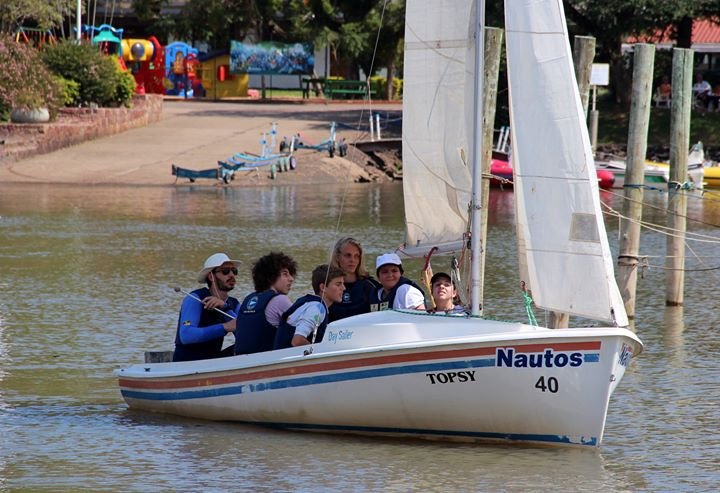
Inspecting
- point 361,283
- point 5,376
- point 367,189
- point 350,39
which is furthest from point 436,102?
point 350,39

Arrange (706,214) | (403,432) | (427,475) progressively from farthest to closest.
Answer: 1. (706,214)
2. (403,432)
3. (427,475)

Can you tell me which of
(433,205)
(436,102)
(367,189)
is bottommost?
(367,189)

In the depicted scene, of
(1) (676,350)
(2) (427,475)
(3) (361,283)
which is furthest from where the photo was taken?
(1) (676,350)

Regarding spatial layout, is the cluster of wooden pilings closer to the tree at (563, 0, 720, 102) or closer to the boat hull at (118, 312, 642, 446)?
the boat hull at (118, 312, 642, 446)

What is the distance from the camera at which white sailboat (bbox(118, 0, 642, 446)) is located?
34.6ft

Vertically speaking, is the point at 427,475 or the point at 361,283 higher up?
the point at 361,283

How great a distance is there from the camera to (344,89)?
55.0 m

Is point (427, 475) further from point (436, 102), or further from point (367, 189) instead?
point (367, 189)

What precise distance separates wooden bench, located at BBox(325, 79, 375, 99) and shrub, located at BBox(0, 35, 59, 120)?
1747cm

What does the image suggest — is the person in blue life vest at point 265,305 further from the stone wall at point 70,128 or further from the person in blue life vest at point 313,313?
the stone wall at point 70,128

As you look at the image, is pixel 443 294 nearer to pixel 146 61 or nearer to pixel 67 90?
pixel 67 90

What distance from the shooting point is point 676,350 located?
16094mm

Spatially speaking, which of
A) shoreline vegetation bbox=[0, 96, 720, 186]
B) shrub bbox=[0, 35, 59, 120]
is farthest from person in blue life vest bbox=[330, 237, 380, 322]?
shrub bbox=[0, 35, 59, 120]

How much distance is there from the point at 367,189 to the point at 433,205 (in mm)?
24591
